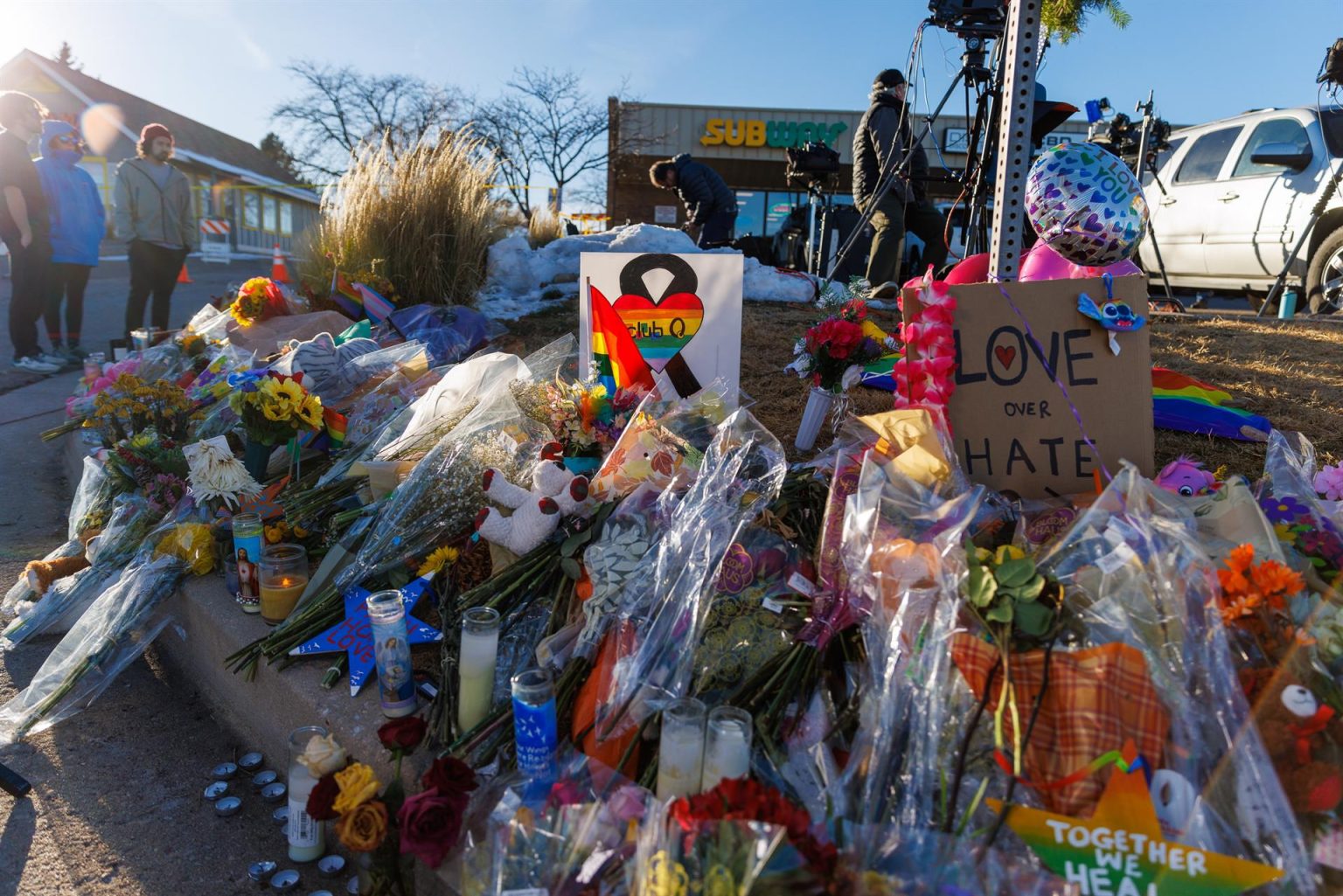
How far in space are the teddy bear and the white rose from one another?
173 centimetres

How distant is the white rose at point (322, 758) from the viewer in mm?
1758

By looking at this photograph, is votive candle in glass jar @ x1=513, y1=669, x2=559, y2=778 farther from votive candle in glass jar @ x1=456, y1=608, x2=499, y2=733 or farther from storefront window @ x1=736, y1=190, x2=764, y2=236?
storefront window @ x1=736, y1=190, x2=764, y2=236

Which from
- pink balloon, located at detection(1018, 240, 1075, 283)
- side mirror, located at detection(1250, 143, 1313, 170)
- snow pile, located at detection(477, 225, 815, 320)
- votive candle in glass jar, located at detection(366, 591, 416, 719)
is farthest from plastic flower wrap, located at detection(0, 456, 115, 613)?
side mirror, located at detection(1250, 143, 1313, 170)

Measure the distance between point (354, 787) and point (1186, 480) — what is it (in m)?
2.15

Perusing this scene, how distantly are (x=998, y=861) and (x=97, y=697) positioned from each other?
2.44 meters


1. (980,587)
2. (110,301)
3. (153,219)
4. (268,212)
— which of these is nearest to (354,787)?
(980,587)

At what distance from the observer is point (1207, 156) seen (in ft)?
25.9

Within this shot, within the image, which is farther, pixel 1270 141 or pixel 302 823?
pixel 1270 141

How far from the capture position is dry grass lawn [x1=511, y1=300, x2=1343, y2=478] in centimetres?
317

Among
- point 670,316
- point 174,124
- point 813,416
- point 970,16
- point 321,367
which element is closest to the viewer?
point 670,316

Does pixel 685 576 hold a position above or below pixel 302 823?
above

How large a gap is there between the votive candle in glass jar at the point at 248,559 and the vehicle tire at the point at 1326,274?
24.3 feet

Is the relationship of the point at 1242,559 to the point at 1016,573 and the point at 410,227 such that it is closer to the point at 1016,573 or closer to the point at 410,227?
the point at 1016,573

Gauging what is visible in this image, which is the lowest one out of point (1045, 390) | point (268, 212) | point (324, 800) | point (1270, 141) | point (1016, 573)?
point (324, 800)
